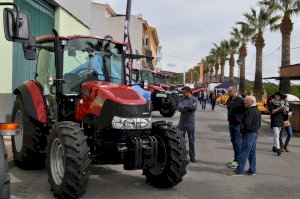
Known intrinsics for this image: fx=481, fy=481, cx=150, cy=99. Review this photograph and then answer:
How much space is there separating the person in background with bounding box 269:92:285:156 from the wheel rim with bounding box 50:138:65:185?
7.09 m

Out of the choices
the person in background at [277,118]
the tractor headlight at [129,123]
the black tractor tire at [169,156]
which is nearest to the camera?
the tractor headlight at [129,123]

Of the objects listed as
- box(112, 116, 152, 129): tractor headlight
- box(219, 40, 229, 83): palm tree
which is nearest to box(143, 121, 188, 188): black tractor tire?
box(112, 116, 152, 129): tractor headlight

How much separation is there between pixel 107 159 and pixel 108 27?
50.1 m

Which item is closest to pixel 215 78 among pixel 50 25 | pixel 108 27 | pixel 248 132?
pixel 108 27

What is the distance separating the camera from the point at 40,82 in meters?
8.97

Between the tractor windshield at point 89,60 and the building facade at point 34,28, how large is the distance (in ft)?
19.1

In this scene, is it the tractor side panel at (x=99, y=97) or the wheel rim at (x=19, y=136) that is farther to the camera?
the wheel rim at (x=19, y=136)

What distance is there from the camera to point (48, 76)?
28.0ft

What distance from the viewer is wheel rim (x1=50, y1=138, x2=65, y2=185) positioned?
22.8 feet

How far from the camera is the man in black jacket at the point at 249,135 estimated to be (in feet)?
30.6

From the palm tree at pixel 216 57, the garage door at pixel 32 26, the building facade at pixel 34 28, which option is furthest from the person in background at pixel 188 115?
the palm tree at pixel 216 57

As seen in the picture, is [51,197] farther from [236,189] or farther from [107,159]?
[236,189]

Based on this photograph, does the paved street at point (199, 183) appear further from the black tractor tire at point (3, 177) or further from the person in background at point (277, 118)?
the black tractor tire at point (3, 177)

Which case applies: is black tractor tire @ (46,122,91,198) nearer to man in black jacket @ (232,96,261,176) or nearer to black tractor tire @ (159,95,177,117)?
man in black jacket @ (232,96,261,176)
